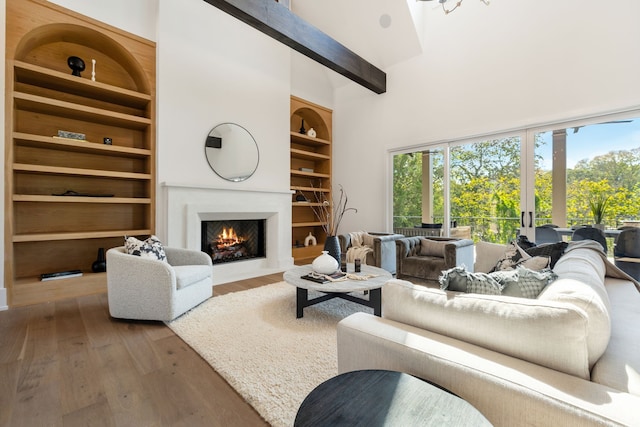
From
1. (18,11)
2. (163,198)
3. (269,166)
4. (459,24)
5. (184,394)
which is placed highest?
(459,24)

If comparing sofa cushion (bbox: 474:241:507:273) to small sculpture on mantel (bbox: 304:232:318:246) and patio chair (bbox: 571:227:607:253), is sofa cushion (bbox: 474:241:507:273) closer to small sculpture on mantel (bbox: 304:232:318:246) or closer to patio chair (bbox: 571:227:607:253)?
patio chair (bbox: 571:227:607:253)

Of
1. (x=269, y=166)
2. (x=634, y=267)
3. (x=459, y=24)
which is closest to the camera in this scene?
(x=634, y=267)

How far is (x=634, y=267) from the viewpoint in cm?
315

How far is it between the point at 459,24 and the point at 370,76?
145 centimetres

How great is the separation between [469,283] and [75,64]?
4532mm

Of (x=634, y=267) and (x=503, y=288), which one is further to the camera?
(x=634, y=267)

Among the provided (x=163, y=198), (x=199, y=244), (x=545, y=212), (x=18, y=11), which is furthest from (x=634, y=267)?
(x=18, y=11)

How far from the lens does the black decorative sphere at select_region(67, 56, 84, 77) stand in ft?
10.9

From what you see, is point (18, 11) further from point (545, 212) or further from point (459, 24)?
point (545, 212)

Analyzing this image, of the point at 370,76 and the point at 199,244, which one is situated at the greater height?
the point at 370,76

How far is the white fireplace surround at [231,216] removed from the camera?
371cm

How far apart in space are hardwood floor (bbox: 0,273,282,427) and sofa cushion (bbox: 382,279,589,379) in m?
→ 0.95

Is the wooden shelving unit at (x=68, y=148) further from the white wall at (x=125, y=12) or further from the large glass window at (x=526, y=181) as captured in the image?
the large glass window at (x=526, y=181)

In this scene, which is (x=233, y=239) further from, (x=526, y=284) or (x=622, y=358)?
(x=622, y=358)
